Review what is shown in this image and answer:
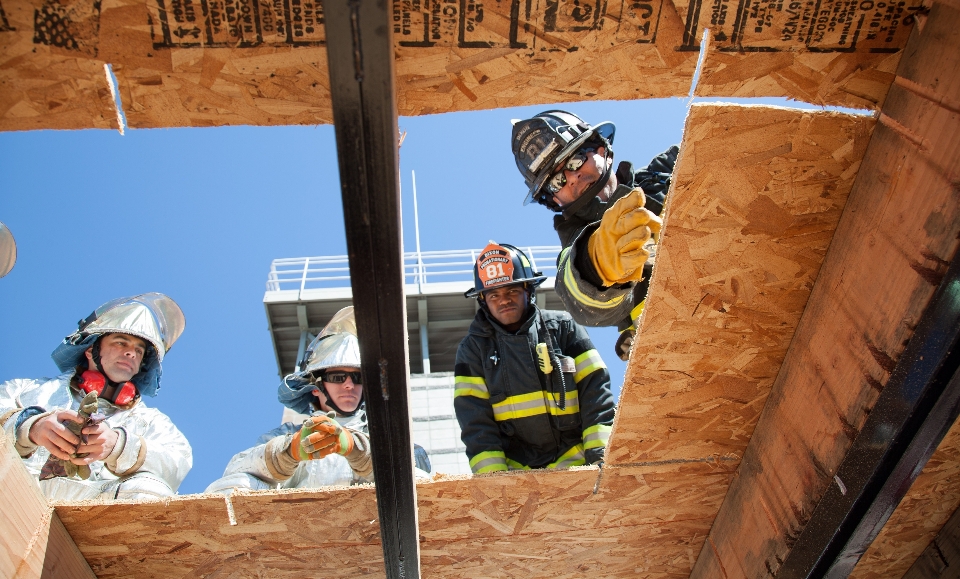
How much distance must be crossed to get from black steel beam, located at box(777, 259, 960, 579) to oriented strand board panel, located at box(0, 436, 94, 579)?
9.78ft

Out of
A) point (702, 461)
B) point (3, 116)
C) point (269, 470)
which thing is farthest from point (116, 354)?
point (702, 461)

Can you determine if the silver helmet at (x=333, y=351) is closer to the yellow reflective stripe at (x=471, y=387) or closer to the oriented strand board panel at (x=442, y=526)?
the yellow reflective stripe at (x=471, y=387)

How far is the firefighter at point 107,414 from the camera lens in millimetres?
3725

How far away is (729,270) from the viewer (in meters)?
2.67

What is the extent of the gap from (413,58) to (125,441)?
318 cm

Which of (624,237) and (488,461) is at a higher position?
(624,237)

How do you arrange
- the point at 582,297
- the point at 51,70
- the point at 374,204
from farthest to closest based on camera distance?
1. the point at 582,297
2. the point at 51,70
3. the point at 374,204

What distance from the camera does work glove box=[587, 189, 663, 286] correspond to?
9.94ft

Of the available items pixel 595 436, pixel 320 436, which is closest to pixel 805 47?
pixel 595 436

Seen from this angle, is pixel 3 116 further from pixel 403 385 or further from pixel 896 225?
pixel 896 225

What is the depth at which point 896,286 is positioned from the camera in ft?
7.41

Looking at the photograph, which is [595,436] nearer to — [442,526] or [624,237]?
[442,526]

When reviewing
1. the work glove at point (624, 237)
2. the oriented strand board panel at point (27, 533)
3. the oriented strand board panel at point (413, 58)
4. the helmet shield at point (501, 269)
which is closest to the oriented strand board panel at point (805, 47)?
the oriented strand board panel at point (413, 58)

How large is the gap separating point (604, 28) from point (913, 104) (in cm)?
102
